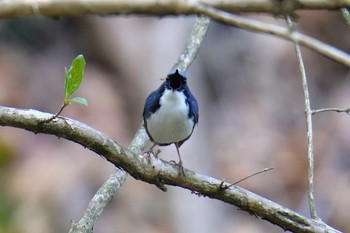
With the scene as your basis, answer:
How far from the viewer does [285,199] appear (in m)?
7.14

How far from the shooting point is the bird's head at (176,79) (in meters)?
3.64

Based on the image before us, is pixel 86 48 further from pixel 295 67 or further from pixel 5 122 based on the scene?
pixel 5 122

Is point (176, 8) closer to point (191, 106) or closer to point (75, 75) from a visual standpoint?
point (75, 75)

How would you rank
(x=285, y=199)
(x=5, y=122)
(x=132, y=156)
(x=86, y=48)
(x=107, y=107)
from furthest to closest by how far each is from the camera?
(x=86, y=48)
(x=107, y=107)
(x=285, y=199)
(x=132, y=156)
(x=5, y=122)

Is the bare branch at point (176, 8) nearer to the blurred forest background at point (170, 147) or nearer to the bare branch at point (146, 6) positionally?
the bare branch at point (146, 6)

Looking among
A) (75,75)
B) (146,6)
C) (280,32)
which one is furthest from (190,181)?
(146,6)

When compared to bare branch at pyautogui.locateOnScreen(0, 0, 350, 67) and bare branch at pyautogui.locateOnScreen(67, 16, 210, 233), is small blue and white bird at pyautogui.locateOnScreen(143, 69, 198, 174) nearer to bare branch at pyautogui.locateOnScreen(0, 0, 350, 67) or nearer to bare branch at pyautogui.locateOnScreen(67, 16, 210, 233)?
bare branch at pyautogui.locateOnScreen(67, 16, 210, 233)

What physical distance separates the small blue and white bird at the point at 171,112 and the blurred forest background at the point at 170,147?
6.21ft

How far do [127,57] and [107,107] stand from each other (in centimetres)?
61

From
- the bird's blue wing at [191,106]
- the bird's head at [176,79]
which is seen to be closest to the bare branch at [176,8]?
the bird's head at [176,79]

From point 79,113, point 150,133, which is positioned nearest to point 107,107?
point 79,113

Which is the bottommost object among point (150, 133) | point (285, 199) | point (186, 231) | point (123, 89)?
point (150, 133)

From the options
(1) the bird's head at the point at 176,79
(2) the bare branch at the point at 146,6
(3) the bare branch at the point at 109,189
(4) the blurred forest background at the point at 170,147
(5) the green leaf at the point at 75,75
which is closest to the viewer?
(2) the bare branch at the point at 146,6

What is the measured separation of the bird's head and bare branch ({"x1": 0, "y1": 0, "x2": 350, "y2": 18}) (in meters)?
2.19
